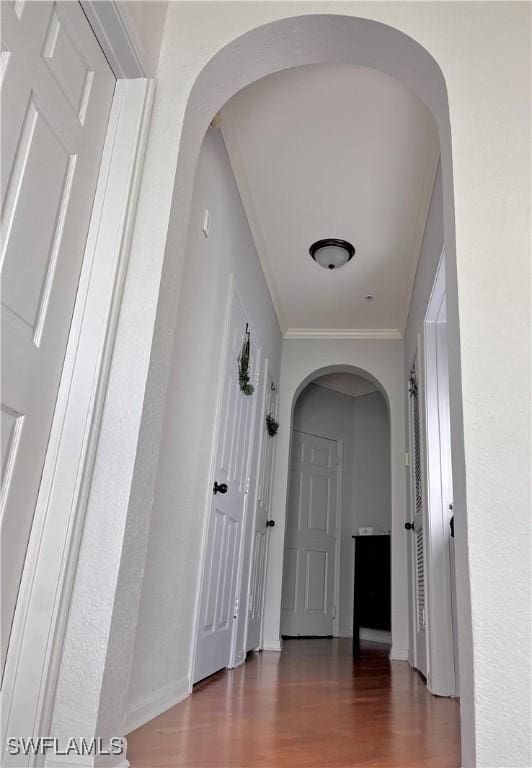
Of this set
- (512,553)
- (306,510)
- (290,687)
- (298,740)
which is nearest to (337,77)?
(512,553)

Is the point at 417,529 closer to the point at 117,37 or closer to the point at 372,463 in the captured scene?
the point at 372,463

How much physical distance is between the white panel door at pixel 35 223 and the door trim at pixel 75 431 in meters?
0.03

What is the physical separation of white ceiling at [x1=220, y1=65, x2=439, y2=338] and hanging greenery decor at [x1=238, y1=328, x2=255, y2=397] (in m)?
0.76

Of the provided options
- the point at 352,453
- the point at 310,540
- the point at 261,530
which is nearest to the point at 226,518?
the point at 261,530

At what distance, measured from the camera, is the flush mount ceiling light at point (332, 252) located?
3.63 metres

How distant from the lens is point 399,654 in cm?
403

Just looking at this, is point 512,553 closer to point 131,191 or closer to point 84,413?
point 84,413

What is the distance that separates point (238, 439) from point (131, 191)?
1842mm

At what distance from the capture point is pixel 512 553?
4.37 ft

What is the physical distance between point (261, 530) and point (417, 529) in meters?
1.09

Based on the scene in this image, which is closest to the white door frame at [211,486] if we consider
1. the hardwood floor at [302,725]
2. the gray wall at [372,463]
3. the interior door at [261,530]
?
the hardwood floor at [302,725]

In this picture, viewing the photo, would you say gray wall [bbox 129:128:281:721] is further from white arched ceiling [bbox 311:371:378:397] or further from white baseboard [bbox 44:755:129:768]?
white arched ceiling [bbox 311:371:378:397]

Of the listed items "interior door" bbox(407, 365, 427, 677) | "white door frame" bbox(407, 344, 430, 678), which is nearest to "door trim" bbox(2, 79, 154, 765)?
"white door frame" bbox(407, 344, 430, 678)

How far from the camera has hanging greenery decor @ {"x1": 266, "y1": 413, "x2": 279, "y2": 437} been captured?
4.13 m
